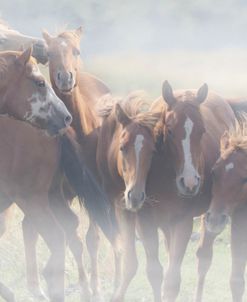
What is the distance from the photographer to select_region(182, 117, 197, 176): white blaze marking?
7973 millimetres

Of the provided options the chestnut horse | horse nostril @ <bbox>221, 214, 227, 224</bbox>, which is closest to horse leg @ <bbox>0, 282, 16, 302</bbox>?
the chestnut horse

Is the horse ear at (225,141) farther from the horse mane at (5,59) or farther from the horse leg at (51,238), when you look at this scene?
the horse mane at (5,59)

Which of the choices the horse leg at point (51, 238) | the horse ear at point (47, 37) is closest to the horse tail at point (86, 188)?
the horse leg at point (51, 238)

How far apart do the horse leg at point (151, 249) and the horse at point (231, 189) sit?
0.62 meters

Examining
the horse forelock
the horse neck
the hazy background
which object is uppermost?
the hazy background

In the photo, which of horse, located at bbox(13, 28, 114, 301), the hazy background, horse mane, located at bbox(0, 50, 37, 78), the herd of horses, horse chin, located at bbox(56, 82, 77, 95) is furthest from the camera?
the hazy background

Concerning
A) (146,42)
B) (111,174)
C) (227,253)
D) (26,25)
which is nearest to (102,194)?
(111,174)

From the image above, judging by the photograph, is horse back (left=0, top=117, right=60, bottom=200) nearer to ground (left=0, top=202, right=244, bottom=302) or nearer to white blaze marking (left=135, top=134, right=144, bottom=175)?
white blaze marking (left=135, top=134, right=144, bottom=175)

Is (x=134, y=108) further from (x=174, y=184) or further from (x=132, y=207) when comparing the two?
(x=132, y=207)

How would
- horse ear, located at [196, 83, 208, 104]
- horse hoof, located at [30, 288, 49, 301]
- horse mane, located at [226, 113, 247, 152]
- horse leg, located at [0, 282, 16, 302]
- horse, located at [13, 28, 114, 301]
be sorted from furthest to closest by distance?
horse hoof, located at [30, 288, 49, 301] < horse, located at [13, 28, 114, 301] < horse leg, located at [0, 282, 16, 302] < horse ear, located at [196, 83, 208, 104] < horse mane, located at [226, 113, 247, 152]

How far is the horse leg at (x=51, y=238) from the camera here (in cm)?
843

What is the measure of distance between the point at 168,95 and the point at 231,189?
0.92 m

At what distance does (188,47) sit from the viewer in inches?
1277

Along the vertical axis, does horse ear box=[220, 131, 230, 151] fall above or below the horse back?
above
